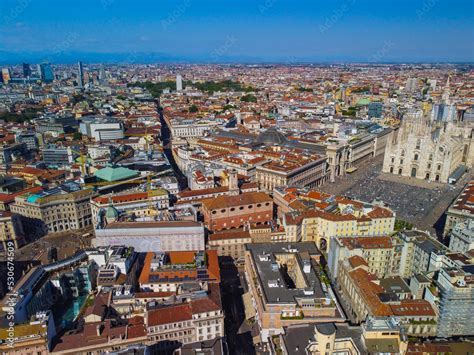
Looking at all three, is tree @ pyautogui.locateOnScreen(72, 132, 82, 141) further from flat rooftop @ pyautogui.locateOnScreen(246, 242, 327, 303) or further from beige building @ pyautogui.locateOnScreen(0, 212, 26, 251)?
flat rooftop @ pyautogui.locateOnScreen(246, 242, 327, 303)

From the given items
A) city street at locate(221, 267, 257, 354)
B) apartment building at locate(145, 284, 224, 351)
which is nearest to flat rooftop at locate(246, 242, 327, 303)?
city street at locate(221, 267, 257, 354)

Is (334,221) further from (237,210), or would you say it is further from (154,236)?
(154,236)

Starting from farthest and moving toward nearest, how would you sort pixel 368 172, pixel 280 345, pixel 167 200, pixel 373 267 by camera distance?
1. pixel 368 172
2. pixel 167 200
3. pixel 373 267
4. pixel 280 345

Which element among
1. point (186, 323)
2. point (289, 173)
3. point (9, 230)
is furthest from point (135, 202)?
point (186, 323)

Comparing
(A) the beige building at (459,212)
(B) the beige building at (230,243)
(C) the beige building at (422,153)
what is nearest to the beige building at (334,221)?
(B) the beige building at (230,243)

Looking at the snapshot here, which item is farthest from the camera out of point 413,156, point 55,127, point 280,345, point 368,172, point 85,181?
point 55,127

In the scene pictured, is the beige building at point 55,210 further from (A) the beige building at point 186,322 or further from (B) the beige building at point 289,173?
(A) the beige building at point 186,322

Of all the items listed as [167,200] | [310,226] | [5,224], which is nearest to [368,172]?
[310,226]

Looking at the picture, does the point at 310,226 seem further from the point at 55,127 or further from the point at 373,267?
the point at 55,127
